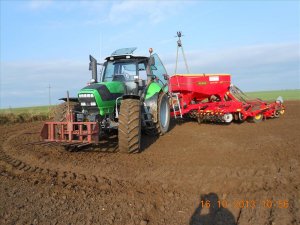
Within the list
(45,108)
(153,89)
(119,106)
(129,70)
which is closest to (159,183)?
(119,106)

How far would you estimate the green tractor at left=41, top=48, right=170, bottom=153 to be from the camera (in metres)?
6.93

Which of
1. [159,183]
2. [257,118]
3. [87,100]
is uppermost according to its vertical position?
[87,100]

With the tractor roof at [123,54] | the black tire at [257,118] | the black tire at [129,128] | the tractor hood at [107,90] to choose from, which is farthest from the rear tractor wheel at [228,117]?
the black tire at [129,128]

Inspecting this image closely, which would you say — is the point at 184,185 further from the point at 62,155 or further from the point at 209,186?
the point at 62,155

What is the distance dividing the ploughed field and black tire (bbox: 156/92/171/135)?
1.76 feet

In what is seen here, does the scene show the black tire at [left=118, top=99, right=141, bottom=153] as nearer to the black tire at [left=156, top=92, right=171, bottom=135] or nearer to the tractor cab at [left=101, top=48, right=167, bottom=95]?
the tractor cab at [left=101, top=48, right=167, bottom=95]

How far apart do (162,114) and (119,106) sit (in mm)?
1745

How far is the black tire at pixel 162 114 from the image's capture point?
8.85 m

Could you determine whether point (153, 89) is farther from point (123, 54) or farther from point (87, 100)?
point (87, 100)

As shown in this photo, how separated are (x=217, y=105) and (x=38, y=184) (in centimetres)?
724

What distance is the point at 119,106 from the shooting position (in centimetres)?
821

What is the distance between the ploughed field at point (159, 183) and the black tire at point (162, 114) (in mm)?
537

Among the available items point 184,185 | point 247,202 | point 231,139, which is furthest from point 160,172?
point 231,139

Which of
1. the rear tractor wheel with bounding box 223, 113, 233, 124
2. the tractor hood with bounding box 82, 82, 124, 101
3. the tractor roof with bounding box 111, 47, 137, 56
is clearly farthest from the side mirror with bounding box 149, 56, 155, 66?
the rear tractor wheel with bounding box 223, 113, 233, 124
